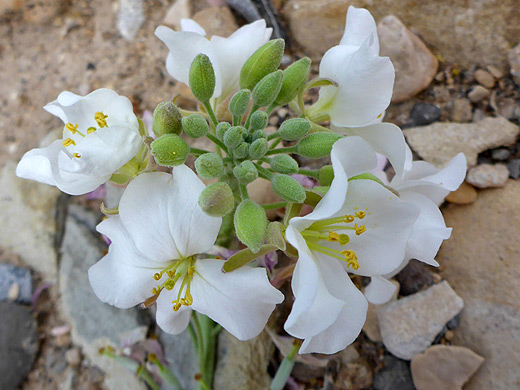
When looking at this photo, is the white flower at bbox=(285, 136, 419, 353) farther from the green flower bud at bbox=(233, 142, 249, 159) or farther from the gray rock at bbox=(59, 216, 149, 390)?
the gray rock at bbox=(59, 216, 149, 390)

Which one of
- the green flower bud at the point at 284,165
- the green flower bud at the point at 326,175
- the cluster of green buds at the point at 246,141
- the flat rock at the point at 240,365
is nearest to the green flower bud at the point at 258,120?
the cluster of green buds at the point at 246,141

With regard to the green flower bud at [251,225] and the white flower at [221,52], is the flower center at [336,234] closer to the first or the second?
the green flower bud at [251,225]

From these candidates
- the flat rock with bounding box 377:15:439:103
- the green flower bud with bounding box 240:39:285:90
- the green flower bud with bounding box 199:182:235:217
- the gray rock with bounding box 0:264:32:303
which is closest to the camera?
the green flower bud with bounding box 199:182:235:217

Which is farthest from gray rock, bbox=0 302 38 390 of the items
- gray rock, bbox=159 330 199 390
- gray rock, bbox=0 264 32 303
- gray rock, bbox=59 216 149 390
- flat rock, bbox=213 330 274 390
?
flat rock, bbox=213 330 274 390

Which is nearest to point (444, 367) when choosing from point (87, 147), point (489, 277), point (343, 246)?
point (489, 277)

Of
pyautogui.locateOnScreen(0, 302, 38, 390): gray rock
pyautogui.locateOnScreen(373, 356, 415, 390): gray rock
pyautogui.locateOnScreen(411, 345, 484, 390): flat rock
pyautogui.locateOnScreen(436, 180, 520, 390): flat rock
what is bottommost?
pyautogui.locateOnScreen(0, 302, 38, 390): gray rock

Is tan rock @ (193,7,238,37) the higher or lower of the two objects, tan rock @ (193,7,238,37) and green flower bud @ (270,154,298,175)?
the lower

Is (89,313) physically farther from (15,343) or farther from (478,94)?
(478,94)
